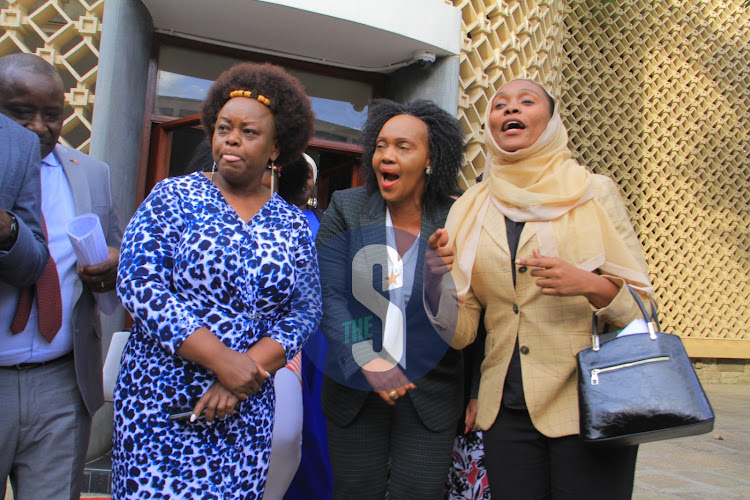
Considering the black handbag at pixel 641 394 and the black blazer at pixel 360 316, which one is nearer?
the black handbag at pixel 641 394

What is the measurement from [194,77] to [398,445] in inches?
145

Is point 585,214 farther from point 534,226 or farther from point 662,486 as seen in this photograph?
point 662,486

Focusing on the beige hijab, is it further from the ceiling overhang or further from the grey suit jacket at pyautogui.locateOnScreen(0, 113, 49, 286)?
the ceiling overhang

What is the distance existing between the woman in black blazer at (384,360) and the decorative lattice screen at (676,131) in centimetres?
576

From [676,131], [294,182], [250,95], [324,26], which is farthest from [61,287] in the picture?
[676,131]

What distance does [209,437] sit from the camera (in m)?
1.90

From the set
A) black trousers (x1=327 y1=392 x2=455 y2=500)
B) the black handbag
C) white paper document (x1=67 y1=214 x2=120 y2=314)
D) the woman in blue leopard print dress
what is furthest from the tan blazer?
white paper document (x1=67 y1=214 x2=120 y2=314)

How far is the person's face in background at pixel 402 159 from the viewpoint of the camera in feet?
8.30

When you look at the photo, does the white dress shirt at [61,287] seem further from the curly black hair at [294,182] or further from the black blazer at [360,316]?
the curly black hair at [294,182]

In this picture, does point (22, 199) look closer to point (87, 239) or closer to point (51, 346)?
point (87, 239)

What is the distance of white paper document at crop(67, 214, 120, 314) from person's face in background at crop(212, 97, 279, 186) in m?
0.46

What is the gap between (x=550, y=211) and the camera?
84.0 inches

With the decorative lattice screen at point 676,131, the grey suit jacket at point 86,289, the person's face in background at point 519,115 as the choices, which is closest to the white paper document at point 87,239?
the grey suit jacket at point 86,289

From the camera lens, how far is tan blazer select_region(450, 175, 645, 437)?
2045 millimetres
